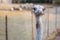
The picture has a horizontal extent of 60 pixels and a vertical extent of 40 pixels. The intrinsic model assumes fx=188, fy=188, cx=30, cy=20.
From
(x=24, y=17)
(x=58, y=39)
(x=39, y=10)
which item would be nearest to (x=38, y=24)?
(x=39, y=10)

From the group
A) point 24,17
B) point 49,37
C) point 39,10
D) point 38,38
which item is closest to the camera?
point 39,10

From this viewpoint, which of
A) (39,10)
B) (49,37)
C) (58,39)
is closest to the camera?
(39,10)

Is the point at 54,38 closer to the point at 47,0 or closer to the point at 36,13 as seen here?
the point at 36,13

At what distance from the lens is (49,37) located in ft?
8.37

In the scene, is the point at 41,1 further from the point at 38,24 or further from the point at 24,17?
the point at 38,24

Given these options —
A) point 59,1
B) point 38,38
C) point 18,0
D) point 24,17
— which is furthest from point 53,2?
point 38,38

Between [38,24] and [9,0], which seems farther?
[9,0]

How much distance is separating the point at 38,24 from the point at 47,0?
278 inches

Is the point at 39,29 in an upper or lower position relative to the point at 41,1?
upper

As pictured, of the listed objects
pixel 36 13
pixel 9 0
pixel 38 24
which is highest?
pixel 36 13

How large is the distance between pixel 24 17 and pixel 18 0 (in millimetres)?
3952

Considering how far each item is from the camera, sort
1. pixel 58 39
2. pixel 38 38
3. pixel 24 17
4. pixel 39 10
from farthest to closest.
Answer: pixel 24 17 → pixel 58 39 → pixel 38 38 → pixel 39 10

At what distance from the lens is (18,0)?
9133 millimetres

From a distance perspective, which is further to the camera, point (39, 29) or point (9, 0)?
point (9, 0)
